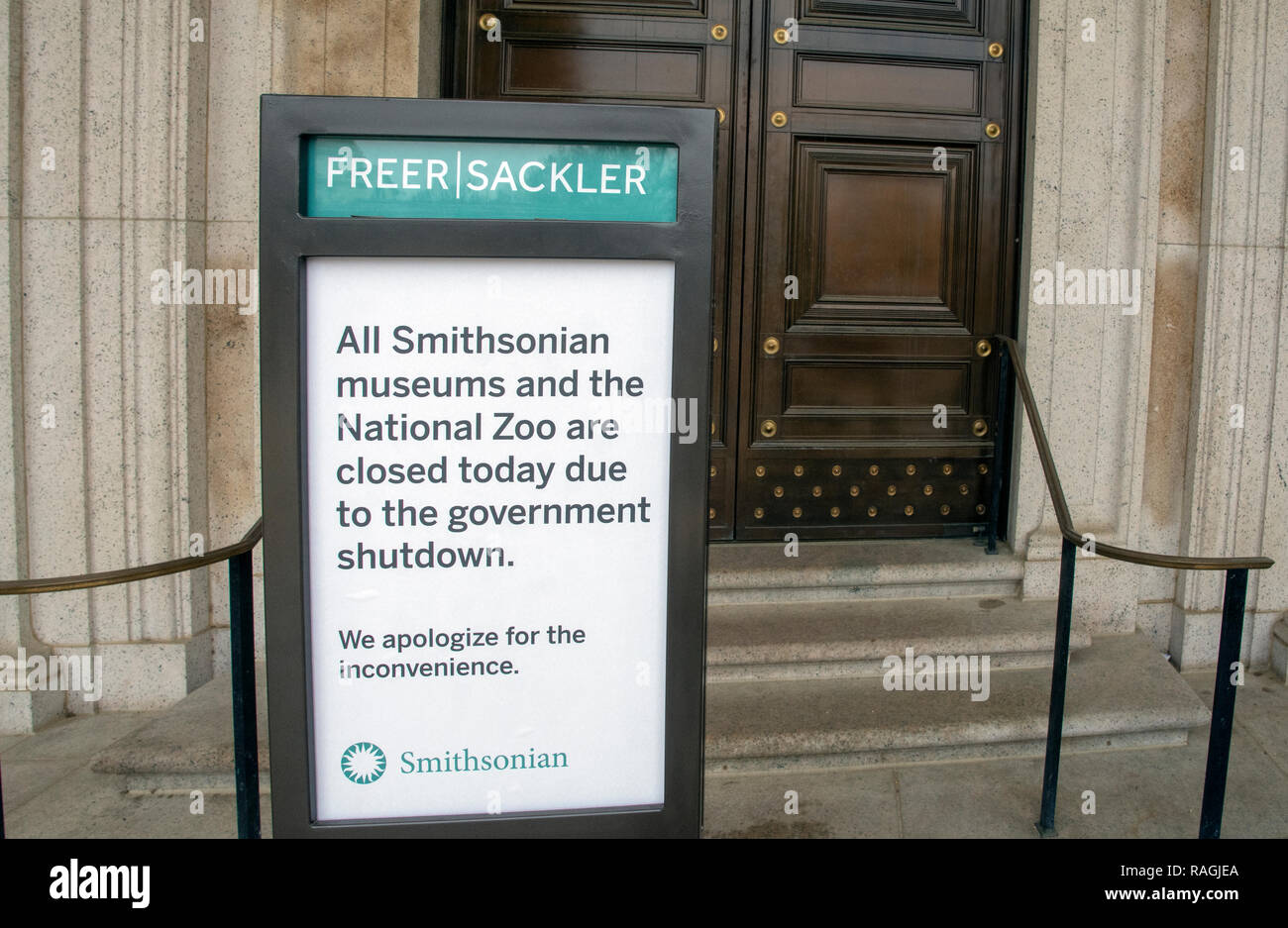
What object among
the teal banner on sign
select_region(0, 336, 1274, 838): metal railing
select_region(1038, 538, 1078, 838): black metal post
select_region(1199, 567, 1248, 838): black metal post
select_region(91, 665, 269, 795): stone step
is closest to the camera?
the teal banner on sign

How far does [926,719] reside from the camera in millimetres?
3318

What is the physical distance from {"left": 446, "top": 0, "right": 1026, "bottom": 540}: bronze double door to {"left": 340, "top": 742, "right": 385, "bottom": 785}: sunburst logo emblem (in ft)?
9.38

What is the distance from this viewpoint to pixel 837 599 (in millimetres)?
4043

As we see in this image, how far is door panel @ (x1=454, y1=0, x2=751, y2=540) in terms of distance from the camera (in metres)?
4.12

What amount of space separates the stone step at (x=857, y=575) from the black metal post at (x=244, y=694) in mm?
2217

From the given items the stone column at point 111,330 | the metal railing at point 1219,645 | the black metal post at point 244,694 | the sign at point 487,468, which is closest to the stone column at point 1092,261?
the metal railing at point 1219,645

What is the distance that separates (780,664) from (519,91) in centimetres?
283

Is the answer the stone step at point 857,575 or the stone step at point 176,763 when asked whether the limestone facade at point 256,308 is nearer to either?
the stone step at point 857,575

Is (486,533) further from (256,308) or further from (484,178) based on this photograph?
(256,308)

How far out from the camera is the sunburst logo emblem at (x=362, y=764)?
154 cm

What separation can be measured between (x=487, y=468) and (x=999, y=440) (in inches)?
133

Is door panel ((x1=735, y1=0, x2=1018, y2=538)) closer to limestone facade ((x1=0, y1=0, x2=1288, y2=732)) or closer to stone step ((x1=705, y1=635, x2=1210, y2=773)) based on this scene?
limestone facade ((x1=0, y1=0, x2=1288, y2=732))

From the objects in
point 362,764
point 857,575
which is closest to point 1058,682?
point 857,575

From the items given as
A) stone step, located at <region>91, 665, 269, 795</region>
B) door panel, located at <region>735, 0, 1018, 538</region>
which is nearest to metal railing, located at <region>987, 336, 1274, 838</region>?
door panel, located at <region>735, 0, 1018, 538</region>
